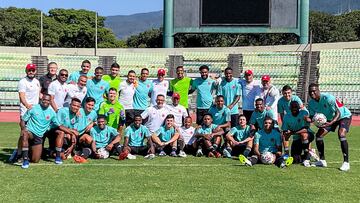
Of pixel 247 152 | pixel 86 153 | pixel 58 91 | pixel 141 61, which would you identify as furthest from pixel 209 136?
pixel 141 61

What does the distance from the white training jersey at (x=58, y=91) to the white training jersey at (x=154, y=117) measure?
1.68 metres

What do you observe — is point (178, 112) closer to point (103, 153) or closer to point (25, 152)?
point (103, 153)

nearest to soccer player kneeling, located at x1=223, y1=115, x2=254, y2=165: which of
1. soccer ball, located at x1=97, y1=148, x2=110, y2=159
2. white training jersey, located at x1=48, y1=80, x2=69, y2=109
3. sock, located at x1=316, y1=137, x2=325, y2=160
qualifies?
sock, located at x1=316, y1=137, x2=325, y2=160

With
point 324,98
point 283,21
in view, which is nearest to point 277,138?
point 324,98

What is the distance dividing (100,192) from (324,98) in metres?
4.39

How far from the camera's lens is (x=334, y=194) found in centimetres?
680

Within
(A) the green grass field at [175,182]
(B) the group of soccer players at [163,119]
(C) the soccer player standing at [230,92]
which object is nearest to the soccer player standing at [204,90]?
(B) the group of soccer players at [163,119]

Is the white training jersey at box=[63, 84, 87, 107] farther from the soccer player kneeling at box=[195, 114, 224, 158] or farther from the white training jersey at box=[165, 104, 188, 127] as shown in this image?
the soccer player kneeling at box=[195, 114, 224, 158]

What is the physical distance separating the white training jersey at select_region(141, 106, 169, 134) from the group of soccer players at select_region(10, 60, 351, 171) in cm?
2

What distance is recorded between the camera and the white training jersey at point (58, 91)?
9.81 m

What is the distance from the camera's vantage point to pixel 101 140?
981cm

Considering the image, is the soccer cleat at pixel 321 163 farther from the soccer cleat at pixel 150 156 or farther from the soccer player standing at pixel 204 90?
the soccer cleat at pixel 150 156

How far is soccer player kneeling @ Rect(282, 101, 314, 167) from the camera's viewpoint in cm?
923

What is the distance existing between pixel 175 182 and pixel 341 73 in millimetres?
19744
